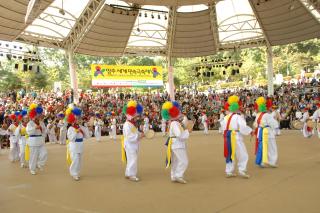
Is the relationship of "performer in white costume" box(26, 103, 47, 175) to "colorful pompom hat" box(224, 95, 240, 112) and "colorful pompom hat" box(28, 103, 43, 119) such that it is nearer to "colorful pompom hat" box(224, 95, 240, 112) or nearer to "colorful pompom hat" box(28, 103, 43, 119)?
"colorful pompom hat" box(28, 103, 43, 119)

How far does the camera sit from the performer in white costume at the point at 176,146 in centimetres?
652

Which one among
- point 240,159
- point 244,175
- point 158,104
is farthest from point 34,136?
point 158,104

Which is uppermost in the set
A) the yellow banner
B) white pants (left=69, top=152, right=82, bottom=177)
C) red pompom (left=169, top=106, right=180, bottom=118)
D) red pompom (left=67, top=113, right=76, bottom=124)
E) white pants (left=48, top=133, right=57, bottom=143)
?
the yellow banner

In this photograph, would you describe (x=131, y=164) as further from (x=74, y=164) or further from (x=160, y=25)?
(x=160, y=25)

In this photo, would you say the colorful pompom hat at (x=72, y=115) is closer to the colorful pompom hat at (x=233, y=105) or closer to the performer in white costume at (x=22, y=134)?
the performer in white costume at (x=22, y=134)

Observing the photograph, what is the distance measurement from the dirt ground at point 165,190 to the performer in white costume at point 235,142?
29cm

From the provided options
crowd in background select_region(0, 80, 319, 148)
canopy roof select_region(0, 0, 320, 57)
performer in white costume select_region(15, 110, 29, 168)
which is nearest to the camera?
performer in white costume select_region(15, 110, 29, 168)

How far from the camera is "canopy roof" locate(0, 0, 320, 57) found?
18703 millimetres

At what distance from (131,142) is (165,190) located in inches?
63.3

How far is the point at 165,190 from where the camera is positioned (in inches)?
235

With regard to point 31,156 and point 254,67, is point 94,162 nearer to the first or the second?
point 31,156

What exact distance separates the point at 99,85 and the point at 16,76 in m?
16.8

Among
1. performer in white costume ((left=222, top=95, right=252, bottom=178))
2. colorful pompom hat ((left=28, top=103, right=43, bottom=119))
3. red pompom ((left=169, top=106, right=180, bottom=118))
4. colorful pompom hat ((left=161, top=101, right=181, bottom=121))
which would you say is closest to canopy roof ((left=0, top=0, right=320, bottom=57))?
colorful pompom hat ((left=28, top=103, right=43, bottom=119))

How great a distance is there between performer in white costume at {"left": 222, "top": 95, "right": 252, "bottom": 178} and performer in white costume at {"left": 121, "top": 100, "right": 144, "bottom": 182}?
201 cm
